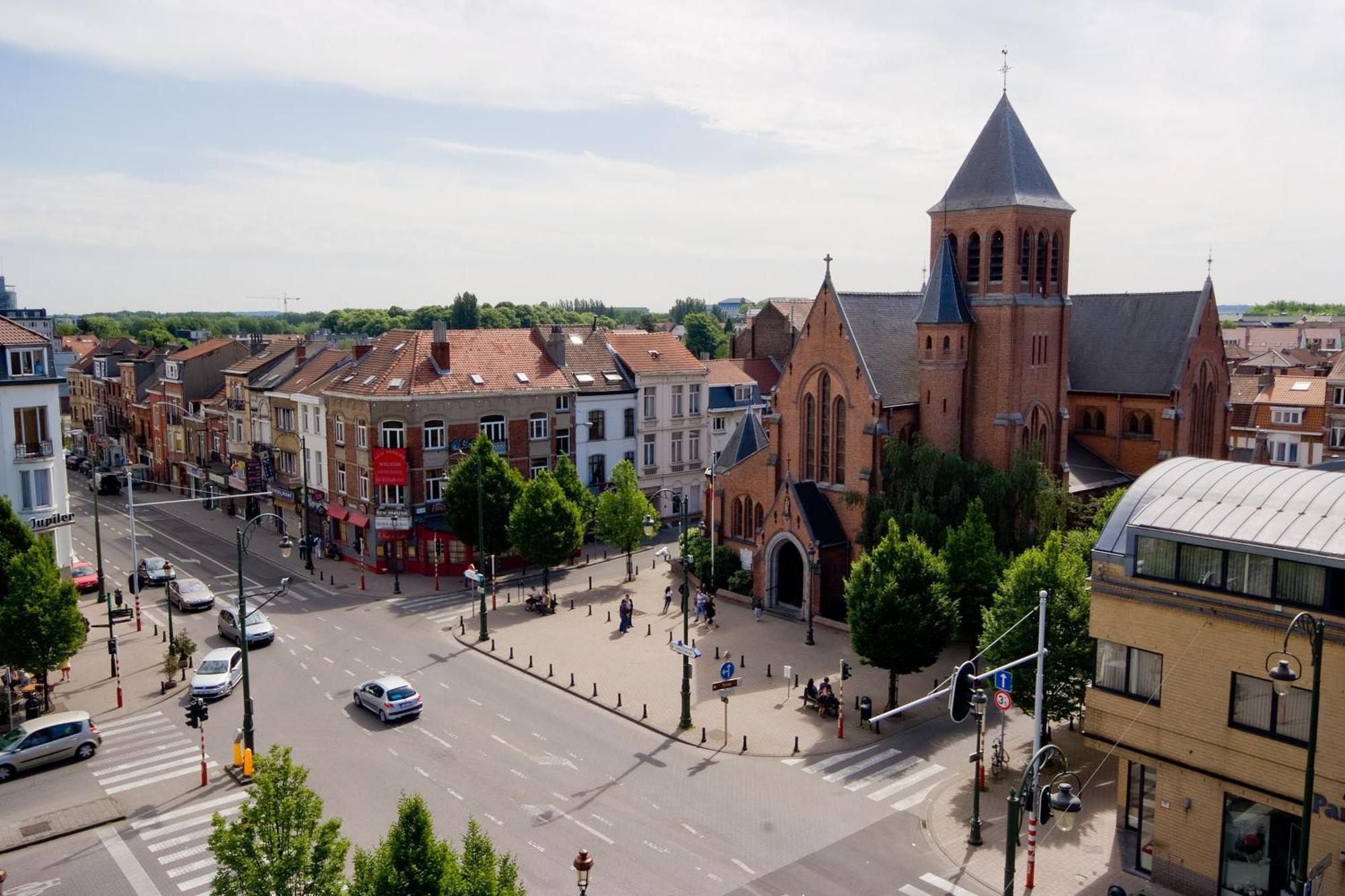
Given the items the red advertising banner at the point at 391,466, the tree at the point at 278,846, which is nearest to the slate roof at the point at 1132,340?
the red advertising banner at the point at 391,466

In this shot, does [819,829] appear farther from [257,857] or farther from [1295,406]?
[1295,406]

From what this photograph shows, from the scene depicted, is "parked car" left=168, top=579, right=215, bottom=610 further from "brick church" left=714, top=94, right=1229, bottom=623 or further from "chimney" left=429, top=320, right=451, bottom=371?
"brick church" left=714, top=94, right=1229, bottom=623

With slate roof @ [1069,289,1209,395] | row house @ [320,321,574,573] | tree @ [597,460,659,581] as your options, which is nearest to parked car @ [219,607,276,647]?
row house @ [320,321,574,573]

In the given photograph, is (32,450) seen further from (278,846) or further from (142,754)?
(278,846)

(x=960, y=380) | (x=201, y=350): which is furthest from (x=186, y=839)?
(x=201, y=350)

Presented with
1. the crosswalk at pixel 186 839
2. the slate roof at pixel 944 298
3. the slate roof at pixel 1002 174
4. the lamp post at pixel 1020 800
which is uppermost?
the slate roof at pixel 1002 174

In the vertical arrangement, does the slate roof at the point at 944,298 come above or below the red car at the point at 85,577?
above

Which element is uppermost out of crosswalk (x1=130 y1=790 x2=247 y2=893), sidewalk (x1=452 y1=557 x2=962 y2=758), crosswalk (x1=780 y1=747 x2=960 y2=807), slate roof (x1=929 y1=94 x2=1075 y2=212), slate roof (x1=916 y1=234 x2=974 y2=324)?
slate roof (x1=929 y1=94 x2=1075 y2=212)

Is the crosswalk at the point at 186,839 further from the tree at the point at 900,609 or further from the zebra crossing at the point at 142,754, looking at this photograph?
the tree at the point at 900,609
